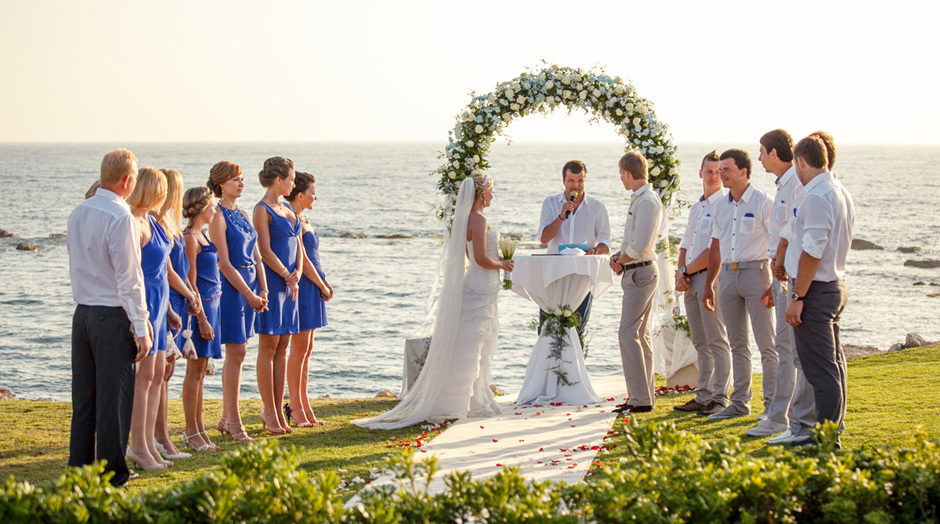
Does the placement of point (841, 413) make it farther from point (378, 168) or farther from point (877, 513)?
point (378, 168)

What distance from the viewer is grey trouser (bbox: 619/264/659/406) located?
7793 mm

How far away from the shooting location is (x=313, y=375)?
1645 cm

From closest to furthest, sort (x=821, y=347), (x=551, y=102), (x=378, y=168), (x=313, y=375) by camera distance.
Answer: (x=821, y=347) < (x=551, y=102) < (x=313, y=375) < (x=378, y=168)

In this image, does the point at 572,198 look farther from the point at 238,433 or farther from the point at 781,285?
the point at 238,433

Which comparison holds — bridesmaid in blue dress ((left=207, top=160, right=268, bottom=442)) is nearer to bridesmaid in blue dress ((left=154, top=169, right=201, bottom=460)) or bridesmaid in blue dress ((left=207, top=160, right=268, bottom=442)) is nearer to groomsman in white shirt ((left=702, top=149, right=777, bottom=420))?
bridesmaid in blue dress ((left=154, top=169, right=201, bottom=460))

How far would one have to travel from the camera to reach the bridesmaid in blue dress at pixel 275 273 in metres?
7.24

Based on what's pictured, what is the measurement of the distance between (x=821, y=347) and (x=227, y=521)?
405 cm

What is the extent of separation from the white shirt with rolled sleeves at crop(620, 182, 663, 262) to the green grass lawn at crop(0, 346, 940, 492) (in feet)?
4.83

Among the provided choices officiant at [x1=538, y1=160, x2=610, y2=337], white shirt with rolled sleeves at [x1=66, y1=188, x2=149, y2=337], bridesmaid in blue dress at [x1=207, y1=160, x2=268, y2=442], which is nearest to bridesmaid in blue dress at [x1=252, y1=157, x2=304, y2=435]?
bridesmaid in blue dress at [x1=207, y1=160, x2=268, y2=442]

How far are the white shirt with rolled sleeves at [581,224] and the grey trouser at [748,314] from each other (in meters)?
1.91

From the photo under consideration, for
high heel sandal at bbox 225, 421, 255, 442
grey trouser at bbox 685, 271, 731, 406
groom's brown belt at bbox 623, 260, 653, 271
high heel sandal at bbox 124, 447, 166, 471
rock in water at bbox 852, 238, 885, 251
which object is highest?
groom's brown belt at bbox 623, 260, 653, 271

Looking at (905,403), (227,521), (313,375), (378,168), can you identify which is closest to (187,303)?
(227,521)

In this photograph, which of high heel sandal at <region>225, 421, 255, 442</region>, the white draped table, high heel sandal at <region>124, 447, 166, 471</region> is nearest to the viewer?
high heel sandal at <region>124, 447, 166, 471</region>

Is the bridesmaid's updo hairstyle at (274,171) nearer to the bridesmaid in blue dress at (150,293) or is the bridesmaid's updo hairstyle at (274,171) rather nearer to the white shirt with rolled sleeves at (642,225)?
the bridesmaid in blue dress at (150,293)
